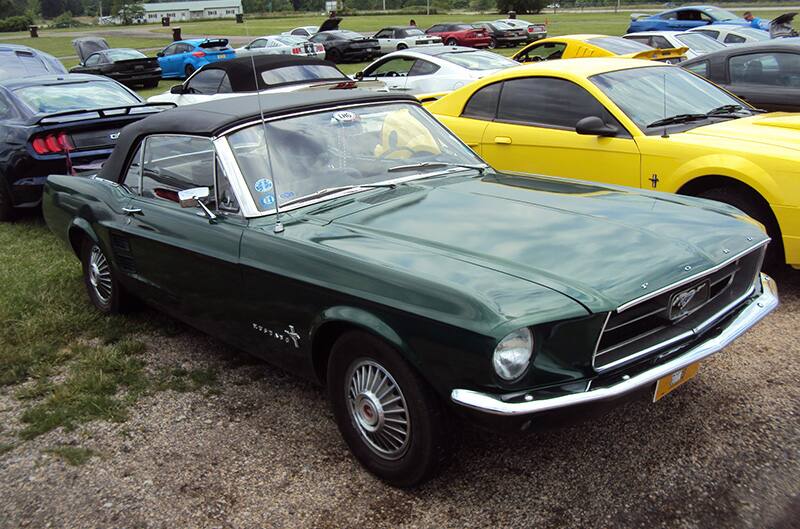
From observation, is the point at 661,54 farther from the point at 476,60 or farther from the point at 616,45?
the point at 476,60

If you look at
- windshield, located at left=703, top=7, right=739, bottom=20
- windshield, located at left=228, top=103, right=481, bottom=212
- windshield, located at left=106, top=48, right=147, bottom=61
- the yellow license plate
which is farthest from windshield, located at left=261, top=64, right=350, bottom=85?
windshield, located at left=703, top=7, right=739, bottom=20

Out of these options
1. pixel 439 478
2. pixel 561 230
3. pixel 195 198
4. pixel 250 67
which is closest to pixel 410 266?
pixel 561 230

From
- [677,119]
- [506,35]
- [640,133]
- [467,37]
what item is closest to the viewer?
[640,133]

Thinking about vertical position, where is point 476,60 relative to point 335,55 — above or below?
above

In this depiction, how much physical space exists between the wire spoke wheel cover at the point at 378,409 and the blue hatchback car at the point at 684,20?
84.3 feet

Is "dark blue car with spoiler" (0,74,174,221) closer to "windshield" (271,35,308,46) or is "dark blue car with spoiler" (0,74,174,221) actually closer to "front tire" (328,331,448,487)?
"front tire" (328,331,448,487)

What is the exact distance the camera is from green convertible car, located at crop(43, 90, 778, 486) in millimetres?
2670

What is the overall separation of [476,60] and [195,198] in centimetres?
960

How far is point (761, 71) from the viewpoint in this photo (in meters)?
8.23

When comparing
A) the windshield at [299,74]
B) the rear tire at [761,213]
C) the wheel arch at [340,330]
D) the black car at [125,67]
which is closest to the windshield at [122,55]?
the black car at [125,67]

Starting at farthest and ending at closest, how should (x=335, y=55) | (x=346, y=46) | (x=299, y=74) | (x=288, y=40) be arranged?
1. (x=335, y=55)
2. (x=346, y=46)
3. (x=288, y=40)
4. (x=299, y=74)

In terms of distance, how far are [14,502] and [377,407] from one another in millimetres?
1681

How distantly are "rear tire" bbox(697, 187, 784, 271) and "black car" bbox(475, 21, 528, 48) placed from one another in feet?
91.3

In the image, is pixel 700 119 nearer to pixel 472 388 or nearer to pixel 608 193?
pixel 608 193
